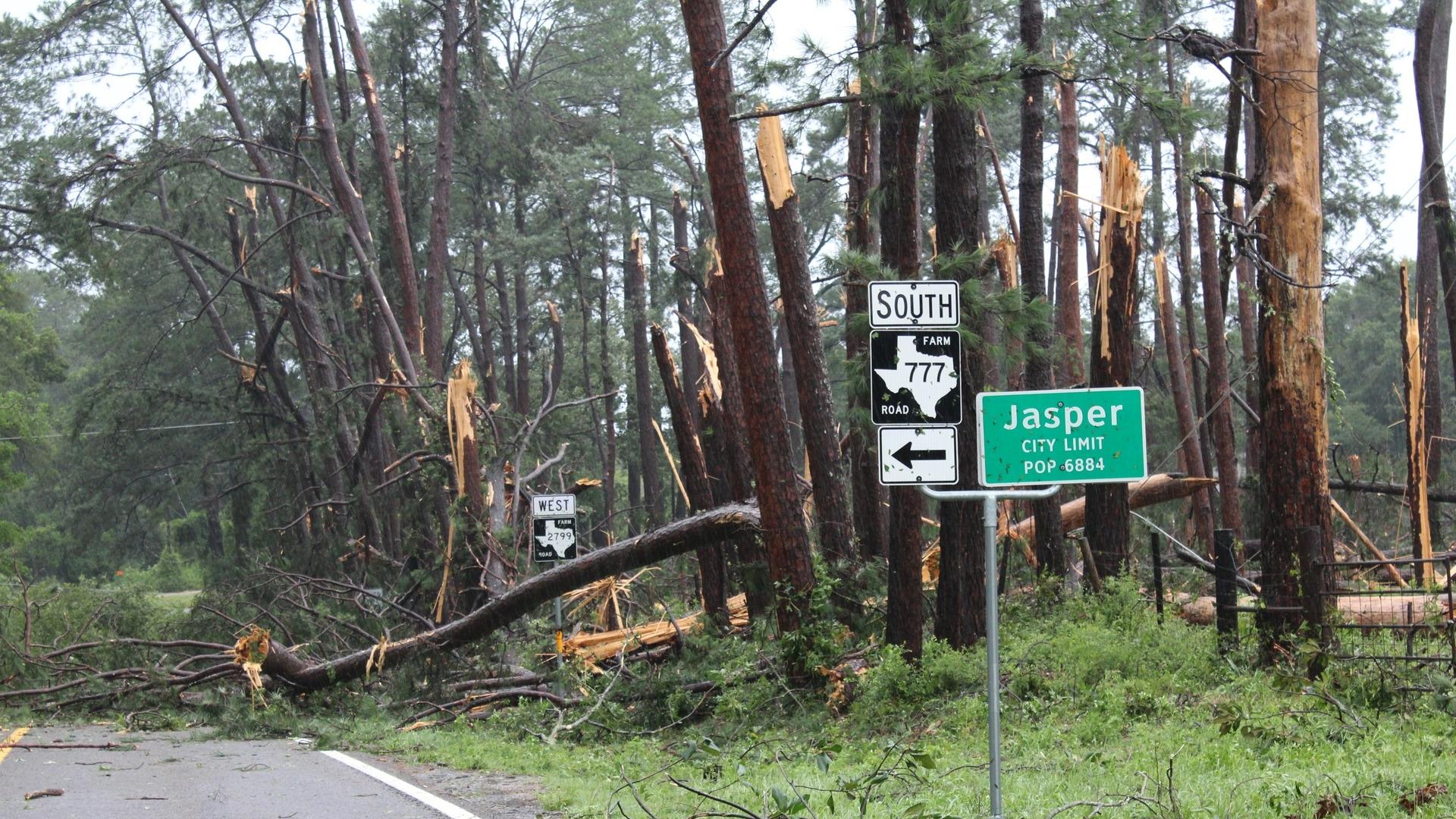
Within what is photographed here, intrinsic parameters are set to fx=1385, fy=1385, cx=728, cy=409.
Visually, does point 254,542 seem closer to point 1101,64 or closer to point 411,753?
point 411,753

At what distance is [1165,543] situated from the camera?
22094 millimetres

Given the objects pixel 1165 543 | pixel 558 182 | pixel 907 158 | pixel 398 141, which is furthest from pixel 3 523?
pixel 907 158

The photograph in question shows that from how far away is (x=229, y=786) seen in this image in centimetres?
1009

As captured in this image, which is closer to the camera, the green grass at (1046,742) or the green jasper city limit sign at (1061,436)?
the green jasper city limit sign at (1061,436)

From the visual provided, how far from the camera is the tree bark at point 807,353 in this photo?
14.1 metres

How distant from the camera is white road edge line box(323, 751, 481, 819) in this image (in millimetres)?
8609

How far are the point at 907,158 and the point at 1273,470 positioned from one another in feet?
13.5

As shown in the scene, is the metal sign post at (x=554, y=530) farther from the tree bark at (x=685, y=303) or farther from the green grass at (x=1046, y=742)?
the tree bark at (x=685, y=303)

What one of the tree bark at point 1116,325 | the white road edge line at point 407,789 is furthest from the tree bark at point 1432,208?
the white road edge line at point 407,789

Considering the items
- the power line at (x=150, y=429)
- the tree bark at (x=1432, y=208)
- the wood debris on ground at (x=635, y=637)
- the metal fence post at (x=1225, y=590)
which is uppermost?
the tree bark at (x=1432, y=208)

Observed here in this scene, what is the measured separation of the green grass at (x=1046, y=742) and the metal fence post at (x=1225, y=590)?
254 mm

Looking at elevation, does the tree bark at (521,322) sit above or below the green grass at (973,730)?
above

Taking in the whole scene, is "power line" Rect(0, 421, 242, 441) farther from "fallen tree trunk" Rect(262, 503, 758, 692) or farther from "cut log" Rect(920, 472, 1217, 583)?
"cut log" Rect(920, 472, 1217, 583)

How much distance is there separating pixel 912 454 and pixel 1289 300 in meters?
6.06
